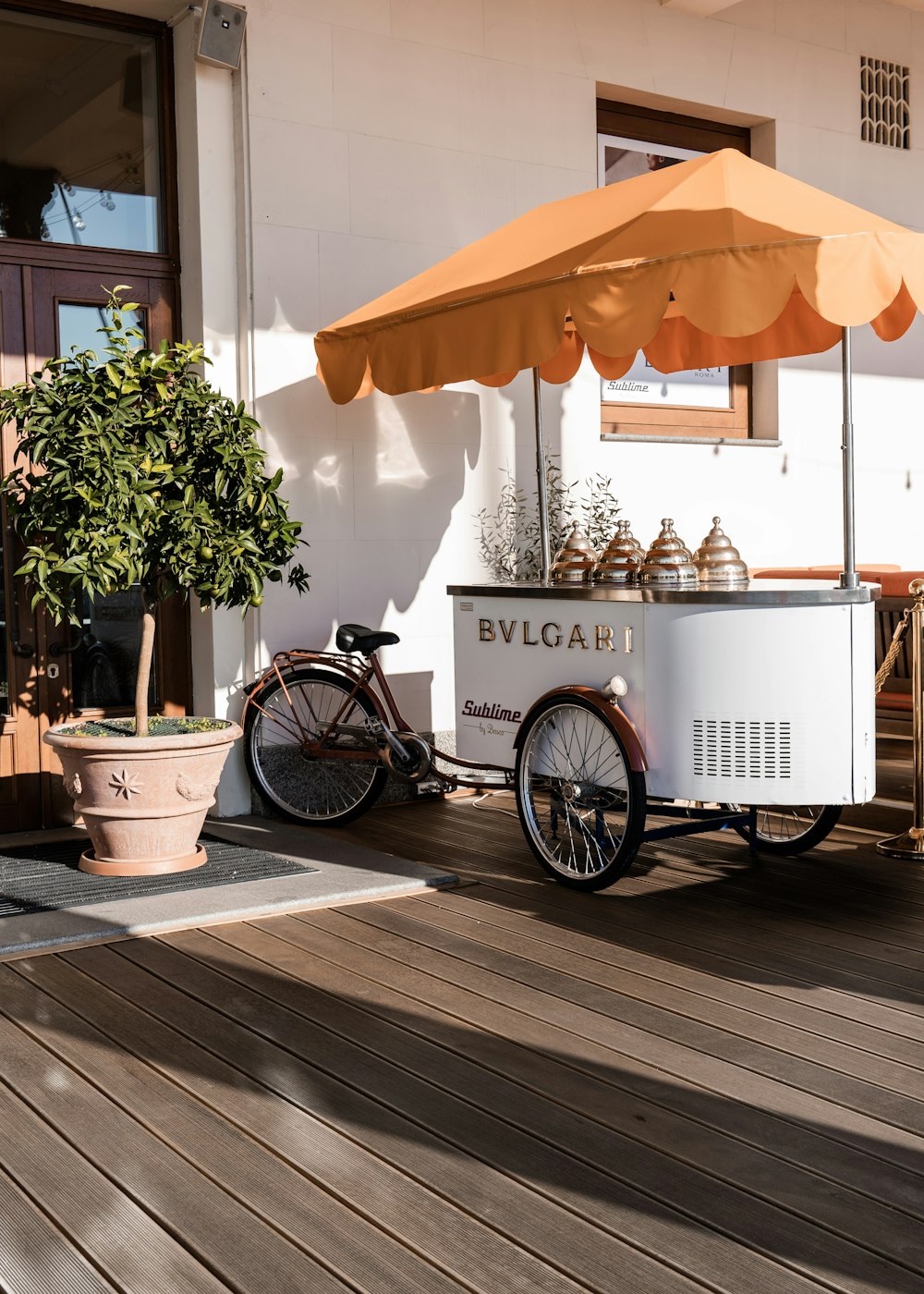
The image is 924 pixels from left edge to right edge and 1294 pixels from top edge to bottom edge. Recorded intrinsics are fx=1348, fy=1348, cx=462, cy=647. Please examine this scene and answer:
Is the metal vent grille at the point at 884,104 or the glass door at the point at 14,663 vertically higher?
the metal vent grille at the point at 884,104

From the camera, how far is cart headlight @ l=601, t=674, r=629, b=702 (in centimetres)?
455

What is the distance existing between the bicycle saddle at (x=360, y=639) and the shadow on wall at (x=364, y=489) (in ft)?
1.19

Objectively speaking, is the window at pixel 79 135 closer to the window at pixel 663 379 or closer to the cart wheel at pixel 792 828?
the window at pixel 663 379

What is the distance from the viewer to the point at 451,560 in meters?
6.61

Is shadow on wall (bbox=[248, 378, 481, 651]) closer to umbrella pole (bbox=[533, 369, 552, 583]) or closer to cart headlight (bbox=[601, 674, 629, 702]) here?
umbrella pole (bbox=[533, 369, 552, 583])

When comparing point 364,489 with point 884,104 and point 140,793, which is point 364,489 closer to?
point 140,793

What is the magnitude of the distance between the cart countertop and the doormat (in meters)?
1.38

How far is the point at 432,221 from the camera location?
6512 mm

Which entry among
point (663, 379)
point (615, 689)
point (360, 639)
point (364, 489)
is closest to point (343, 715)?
point (360, 639)

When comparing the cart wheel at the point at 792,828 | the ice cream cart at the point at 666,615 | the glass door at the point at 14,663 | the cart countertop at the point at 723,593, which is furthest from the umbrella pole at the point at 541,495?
the glass door at the point at 14,663

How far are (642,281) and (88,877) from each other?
9.30 feet

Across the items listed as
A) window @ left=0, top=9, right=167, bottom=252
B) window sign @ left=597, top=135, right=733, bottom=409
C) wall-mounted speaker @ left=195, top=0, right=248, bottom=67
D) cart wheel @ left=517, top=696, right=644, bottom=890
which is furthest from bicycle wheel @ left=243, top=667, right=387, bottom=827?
wall-mounted speaker @ left=195, top=0, right=248, bottom=67

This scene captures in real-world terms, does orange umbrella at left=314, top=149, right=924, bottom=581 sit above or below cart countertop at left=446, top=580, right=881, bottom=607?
above

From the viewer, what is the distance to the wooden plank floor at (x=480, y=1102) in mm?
2248
